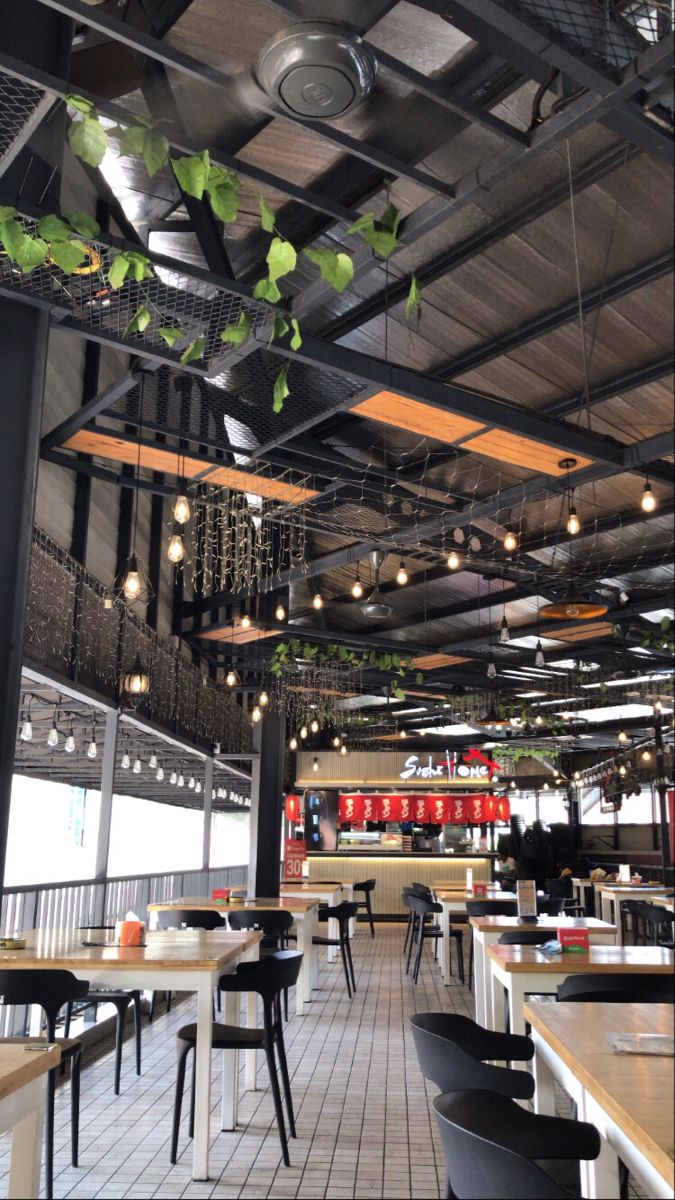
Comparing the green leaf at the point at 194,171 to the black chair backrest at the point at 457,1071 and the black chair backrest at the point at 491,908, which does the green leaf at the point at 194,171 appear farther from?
the black chair backrest at the point at 491,908

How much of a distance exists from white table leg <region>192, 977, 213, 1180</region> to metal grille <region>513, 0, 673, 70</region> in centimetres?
401

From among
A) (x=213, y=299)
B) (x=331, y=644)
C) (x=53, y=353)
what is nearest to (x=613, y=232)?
(x=213, y=299)

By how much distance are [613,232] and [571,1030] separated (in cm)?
270

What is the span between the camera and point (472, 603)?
11883 mm

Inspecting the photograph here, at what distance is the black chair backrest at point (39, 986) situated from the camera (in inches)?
161

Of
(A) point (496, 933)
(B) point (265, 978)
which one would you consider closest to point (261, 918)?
(A) point (496, 933)

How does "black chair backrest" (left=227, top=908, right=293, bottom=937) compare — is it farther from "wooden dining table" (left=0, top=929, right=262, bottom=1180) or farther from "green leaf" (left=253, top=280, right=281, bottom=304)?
"green leaf" (left=253, top=280, right=281, bottom=304)

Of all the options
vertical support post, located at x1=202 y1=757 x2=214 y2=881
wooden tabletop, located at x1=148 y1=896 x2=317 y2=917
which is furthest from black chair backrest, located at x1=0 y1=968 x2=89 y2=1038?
vertical support post, located at x1=202 y1=757 x2=214 y2=881

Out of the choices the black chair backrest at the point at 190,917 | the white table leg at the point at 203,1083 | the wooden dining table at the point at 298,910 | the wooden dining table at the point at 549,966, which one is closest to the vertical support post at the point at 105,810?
the wooden dining table at the point at 298,910

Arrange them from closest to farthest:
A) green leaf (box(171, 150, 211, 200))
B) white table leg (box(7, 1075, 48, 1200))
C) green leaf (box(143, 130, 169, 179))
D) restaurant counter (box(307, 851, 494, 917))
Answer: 1. white table leg (box(7, 1075, 48, 1200))
2. green leaf (box(171, 150, 211, 200))
3. green leaf (box(143, 130, 169, 179))
4. restaurant counter (box(307, 851, 494, 917))

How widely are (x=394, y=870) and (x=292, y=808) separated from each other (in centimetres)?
236

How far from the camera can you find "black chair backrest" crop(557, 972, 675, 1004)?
10.3ft

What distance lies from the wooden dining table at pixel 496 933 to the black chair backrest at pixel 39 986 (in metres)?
2.53

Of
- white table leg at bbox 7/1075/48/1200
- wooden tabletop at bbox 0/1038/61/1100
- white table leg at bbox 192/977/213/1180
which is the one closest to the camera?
wooden tabletop at bbox 0/1038/61/1100
